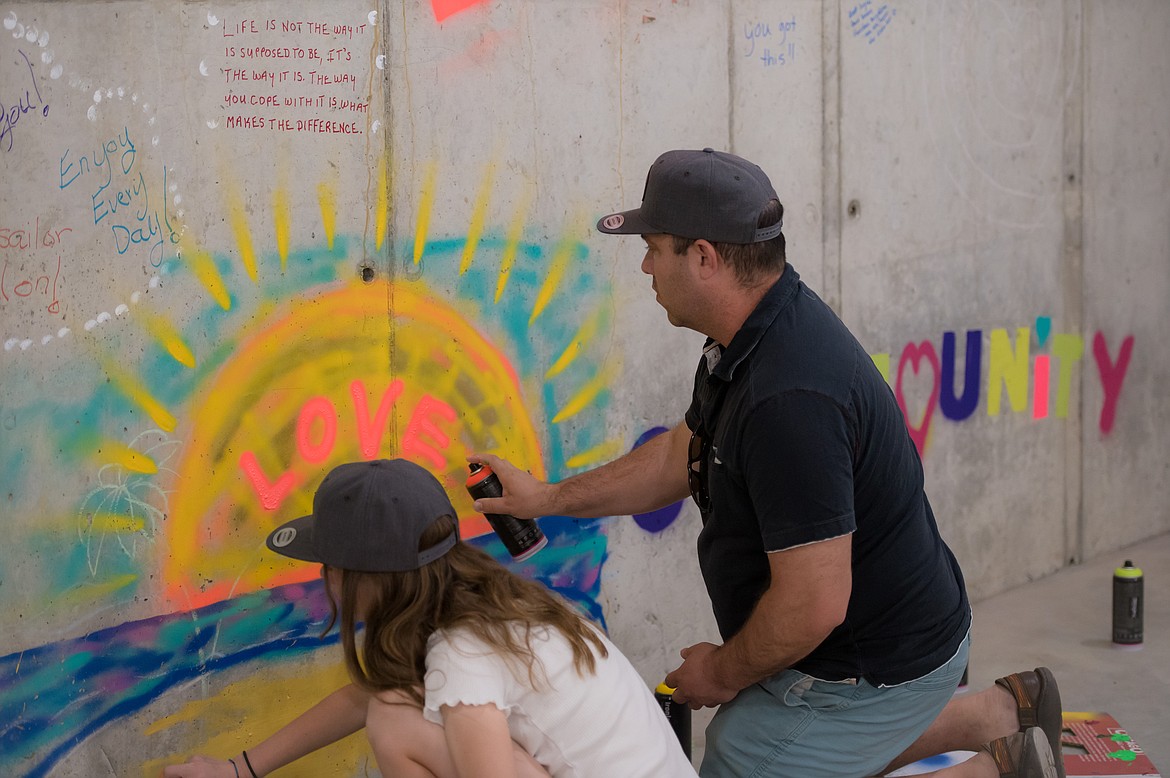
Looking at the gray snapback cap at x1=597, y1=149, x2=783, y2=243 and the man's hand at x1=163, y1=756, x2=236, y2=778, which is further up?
the gray snapback cap at x1=597, y1=149, x2=783, y2=243

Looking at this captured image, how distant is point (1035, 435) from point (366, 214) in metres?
3.54

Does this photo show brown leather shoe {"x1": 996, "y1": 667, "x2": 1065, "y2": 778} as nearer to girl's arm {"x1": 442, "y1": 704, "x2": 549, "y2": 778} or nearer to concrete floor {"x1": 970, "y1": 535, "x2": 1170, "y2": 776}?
concrete floor {"x1": 970, "y1": 535, "x2": 1170, "y2": 776}

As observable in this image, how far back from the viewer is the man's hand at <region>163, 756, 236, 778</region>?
266 centimetres

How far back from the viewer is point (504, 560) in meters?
4.09

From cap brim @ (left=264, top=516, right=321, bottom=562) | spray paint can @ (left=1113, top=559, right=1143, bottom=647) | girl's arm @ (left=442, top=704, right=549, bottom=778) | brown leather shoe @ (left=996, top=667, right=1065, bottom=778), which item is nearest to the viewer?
girl's arm @ (left=442, top=704, right=549, bottom=778)

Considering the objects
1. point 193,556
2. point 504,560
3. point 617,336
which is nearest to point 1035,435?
point 617,336

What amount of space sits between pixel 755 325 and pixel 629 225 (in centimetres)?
36

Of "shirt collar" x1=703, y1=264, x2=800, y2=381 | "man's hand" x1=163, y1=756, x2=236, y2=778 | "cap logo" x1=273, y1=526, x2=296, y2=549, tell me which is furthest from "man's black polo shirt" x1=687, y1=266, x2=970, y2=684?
"man's hand" x1=163, y1=756, x2=236, y2=778

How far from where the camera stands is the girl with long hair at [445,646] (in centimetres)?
242

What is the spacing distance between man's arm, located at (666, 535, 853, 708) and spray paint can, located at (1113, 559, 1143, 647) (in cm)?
278

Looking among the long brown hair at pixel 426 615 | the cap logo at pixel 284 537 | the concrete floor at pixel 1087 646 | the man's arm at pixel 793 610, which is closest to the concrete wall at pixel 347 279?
the concrete floor at pixel 1087 646

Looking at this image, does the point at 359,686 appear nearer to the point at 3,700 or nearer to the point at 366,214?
the point at 3,700

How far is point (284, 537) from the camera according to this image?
2637 mm

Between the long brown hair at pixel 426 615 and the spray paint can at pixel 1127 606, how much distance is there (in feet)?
10.6
